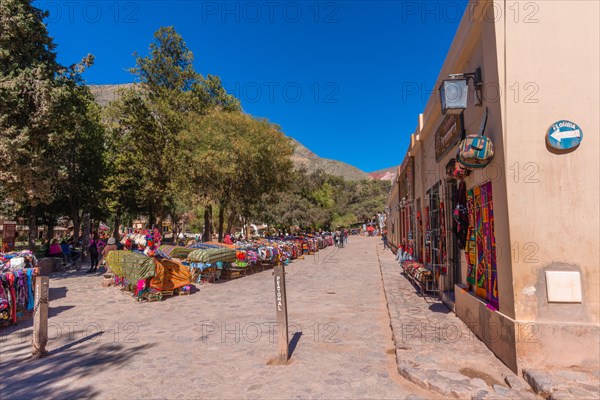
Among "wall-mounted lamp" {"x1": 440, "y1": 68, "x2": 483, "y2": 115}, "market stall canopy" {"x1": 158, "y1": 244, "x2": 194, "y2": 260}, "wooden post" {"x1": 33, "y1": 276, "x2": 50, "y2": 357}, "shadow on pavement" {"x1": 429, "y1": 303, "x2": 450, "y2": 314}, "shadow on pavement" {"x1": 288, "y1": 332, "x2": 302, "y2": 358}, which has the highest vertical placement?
"wall-mounted lamp" {"x1": 440, "y1": 68, "x2": 483, "y2": 115}

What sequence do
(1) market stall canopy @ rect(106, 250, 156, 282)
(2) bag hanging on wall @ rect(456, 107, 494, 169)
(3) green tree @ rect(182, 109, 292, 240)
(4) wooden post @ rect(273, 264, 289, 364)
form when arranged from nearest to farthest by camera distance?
(2) bag hanging on wall @ rect(456, 107, 494, 169) → (4) wooden post @ rect(273, 264, 289, 364) → (1) market stall canopy @ rect(106, 250, 156, 282) → (3) green tree @ rect(182, 109, 292, 240)

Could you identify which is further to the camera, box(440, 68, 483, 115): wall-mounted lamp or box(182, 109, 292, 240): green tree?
box(182, 109, 292, 240): green tree

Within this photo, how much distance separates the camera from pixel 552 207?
4.43 meters

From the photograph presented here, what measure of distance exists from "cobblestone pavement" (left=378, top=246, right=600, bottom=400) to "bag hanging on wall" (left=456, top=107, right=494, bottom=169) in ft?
8.49

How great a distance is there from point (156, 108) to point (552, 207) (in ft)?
76.1

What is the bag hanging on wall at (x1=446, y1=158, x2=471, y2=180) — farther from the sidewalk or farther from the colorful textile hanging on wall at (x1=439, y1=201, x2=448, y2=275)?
the sidewalk

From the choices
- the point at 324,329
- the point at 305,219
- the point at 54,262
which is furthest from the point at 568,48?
the point at 305,219

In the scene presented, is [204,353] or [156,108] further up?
[156,108]

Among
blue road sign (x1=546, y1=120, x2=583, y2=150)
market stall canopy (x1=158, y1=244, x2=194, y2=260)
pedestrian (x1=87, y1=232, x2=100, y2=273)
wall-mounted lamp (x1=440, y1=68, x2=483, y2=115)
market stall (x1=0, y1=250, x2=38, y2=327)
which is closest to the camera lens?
blue road sign (x1=546, y1=120, x2=583, y2=150)

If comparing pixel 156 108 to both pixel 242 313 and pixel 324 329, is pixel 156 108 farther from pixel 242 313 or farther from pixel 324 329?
pixel 324 329

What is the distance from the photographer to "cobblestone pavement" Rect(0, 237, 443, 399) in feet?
13.7

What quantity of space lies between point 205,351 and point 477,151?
479 cm

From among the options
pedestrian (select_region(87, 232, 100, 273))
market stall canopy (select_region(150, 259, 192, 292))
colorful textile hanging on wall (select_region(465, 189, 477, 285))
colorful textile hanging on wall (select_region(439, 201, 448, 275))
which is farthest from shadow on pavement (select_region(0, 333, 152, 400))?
pedestrian (select_region(87, 232, 100, 273))

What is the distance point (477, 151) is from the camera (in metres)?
4.79
